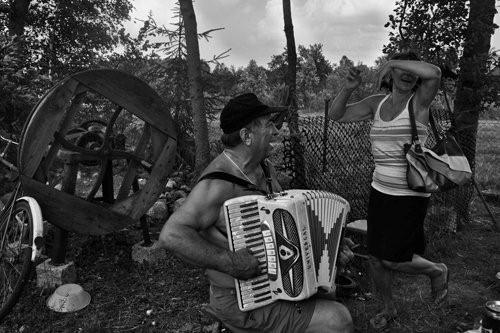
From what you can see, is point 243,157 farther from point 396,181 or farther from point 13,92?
point 13,92

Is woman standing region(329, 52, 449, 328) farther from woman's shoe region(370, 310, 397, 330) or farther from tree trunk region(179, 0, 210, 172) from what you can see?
tree trunk region(179, 0, 210, 172)

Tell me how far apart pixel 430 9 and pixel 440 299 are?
3.65m

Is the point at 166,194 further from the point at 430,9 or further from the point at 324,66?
the point at 324,66

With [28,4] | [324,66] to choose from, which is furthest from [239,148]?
[324,66]

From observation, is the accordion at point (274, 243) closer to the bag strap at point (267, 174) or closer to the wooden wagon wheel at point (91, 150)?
the bag strap at point (267, 174)

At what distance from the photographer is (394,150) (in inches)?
126

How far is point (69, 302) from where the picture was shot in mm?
3809

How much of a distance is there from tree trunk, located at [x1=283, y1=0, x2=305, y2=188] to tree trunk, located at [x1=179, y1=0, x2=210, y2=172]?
116cm

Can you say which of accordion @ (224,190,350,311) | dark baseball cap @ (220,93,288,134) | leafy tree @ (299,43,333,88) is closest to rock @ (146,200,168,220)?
dark baseball cap @ (220,93,288,134)

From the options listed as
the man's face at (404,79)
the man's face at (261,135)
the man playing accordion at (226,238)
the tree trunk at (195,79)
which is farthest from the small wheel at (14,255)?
the man's face at (404,79)

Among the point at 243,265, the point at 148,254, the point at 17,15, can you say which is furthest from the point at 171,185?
the point at 17,15

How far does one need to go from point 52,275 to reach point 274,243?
2.95 meters

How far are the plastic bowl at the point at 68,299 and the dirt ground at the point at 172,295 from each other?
2.2 inches

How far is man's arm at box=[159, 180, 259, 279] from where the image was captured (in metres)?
2.06
